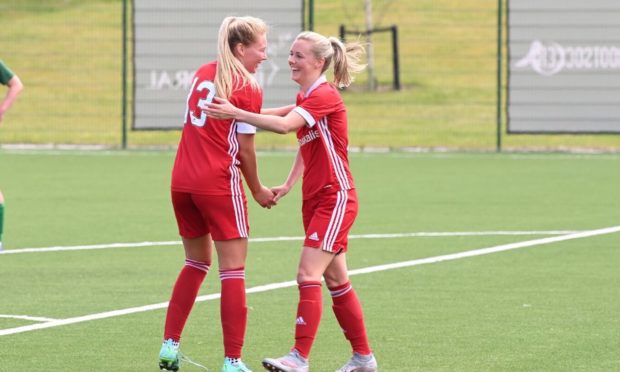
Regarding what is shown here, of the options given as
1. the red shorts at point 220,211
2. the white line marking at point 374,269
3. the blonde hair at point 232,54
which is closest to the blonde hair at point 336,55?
the blonde hair at point 232,54

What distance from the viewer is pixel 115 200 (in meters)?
17.3

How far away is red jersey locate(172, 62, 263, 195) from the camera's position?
7.69m

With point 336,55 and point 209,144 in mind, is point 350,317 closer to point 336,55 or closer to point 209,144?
point 209,144

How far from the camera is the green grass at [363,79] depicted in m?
26.5

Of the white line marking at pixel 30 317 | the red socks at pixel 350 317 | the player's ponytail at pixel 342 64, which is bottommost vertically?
the white line marking at pixel 30 317

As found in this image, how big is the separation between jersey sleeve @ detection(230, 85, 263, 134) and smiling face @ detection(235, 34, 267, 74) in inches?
6.6

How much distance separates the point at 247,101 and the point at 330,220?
2.63 ft

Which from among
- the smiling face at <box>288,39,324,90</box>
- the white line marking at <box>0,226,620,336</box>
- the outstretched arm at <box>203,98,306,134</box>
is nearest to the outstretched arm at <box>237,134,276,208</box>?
the outstretched arm at <box>203,98,306,134</box>

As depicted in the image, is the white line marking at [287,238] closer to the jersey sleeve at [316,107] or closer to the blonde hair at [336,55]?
the blonde hair at [336,55]

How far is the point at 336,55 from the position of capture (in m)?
7.93

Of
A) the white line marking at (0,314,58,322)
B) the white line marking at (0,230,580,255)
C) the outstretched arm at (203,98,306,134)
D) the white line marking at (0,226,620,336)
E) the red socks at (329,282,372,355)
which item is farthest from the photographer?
the white line marking at (0,230,580,255)

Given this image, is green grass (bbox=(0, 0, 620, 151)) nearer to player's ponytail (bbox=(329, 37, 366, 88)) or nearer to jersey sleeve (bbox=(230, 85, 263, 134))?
player's ponytail (bbox=(329, 37, 366, 88))

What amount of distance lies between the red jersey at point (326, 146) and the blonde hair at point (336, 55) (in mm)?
92

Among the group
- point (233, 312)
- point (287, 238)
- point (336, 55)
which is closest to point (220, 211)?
point (233, 312)
